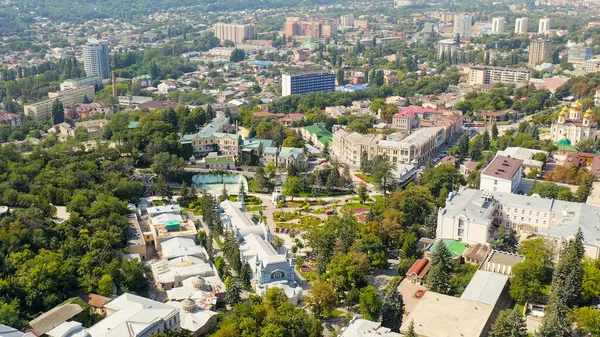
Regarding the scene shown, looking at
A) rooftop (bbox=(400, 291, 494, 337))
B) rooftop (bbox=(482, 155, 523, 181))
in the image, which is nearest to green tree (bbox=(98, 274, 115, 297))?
rooftop (bbox=(400, 291, 494, 337))

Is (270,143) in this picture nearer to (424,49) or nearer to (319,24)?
(424,49)

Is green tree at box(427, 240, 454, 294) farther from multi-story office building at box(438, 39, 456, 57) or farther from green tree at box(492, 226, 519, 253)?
multi-story office building at box(438, 39, 456, 57)

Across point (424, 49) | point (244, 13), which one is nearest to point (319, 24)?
point (424, 49)

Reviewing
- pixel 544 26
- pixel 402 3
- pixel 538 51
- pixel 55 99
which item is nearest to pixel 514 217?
pixel 55 99

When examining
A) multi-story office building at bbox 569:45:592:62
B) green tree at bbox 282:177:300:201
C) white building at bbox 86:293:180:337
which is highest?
multi-story office building at bbox 569:45:592:62

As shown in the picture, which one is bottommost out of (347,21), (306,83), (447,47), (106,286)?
(106,286)

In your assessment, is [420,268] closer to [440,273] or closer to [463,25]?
[440,273]
